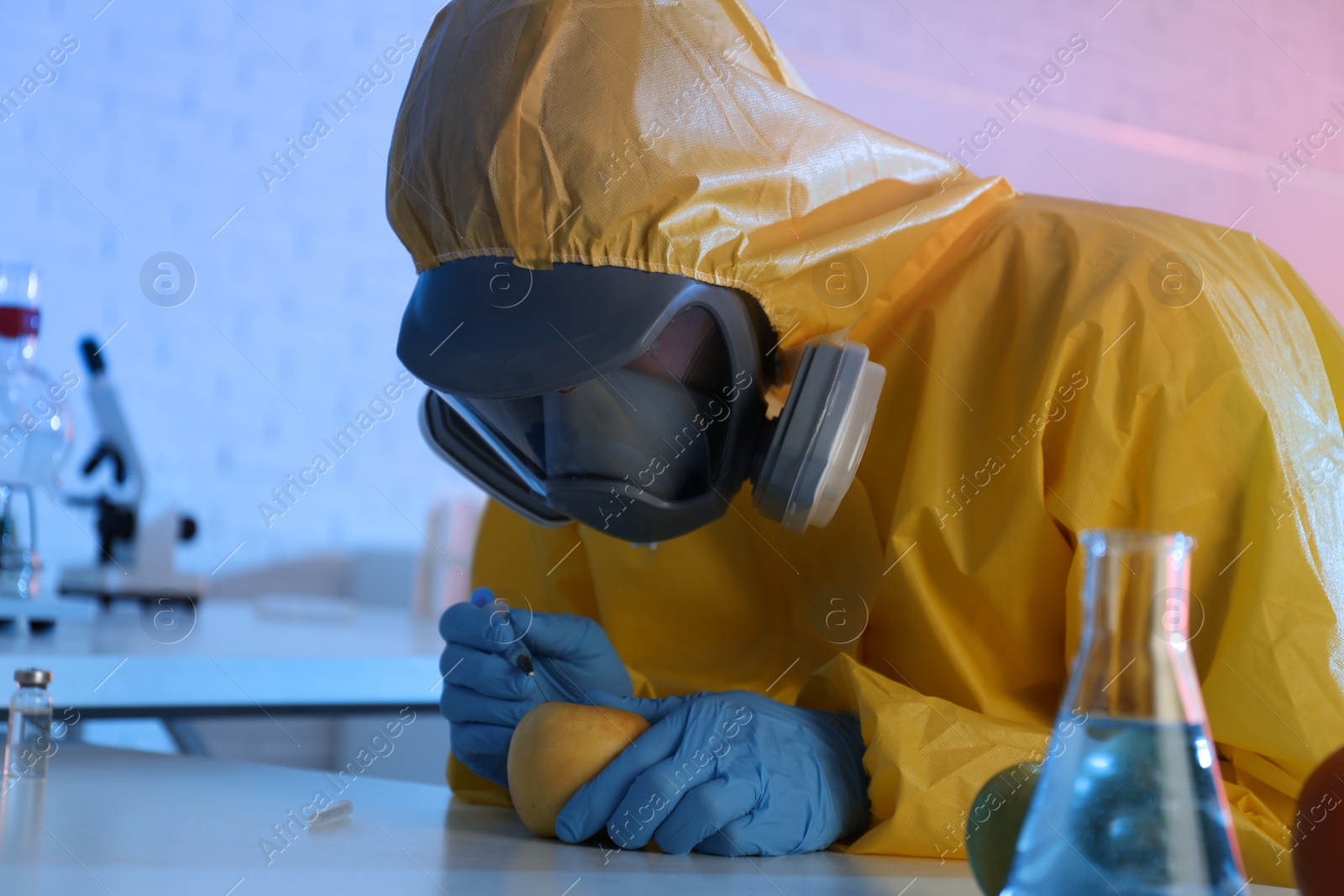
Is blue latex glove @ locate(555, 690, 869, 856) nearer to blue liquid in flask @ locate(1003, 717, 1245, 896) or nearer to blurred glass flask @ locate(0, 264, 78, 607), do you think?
blue liquid in flask @ locate(1003, 717, 1245, 896)

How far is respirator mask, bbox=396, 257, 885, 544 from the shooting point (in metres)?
0.83

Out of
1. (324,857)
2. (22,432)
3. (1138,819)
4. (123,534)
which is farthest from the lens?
(123,534)

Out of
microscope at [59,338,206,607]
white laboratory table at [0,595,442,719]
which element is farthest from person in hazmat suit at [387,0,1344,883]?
microscope at [59,338,206,607]

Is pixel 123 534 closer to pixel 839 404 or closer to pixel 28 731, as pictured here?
pixel 28 731

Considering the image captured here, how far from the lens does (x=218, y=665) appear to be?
154cm

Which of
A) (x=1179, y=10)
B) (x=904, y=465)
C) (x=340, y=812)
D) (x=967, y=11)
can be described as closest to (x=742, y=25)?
(x=904, y=465)

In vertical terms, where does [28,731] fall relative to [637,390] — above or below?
below

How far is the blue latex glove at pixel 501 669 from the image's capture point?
99 cm

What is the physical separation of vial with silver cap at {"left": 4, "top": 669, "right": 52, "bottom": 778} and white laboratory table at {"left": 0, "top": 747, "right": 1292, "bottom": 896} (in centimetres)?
3

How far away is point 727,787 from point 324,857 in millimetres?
261

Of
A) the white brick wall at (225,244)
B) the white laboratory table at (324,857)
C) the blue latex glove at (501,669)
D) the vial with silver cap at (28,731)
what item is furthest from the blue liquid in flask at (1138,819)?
the white brick wall at (225,244)

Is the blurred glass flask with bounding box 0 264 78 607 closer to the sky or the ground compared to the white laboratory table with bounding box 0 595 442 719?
closer to the sky

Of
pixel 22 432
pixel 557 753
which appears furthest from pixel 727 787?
pixel 22 432

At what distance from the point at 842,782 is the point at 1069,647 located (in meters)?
0.21
